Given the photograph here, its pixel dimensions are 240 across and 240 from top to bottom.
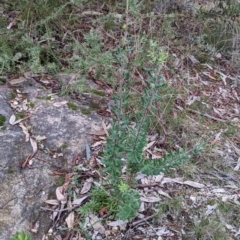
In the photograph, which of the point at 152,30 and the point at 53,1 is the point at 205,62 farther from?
the point at 53,1

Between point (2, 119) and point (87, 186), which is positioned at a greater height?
point (2, 119)

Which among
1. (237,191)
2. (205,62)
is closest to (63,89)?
(237,191)

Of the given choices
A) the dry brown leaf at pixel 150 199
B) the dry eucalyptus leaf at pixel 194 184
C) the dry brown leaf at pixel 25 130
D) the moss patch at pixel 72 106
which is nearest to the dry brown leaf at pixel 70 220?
the dry brown leaf at pixel 150 199

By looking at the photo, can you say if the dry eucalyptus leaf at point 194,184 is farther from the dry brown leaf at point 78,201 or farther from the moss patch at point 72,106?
the moss patch at point 72,106

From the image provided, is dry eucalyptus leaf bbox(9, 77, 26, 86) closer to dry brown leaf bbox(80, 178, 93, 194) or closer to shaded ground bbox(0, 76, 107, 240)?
shaded ground bbox(0, 76, 107, 240)

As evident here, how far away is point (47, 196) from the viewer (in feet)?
6.46

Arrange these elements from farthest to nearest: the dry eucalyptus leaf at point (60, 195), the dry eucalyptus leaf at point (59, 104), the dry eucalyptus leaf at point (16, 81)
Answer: the dry eucalyptus leaf at point (16, 81), the dry eucalyptus leaf at point (59, 104), the dry eucalyptus leaf at point (60, 195)

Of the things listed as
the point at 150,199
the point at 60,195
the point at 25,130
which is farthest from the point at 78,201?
the point at 25,130

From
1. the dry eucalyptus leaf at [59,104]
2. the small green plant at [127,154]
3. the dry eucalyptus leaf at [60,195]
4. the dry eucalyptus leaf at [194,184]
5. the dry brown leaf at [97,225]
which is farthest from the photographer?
the dry eucalyptus leaf at [59,104]

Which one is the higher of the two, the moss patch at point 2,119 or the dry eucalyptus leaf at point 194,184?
the moss patch at point 2,119

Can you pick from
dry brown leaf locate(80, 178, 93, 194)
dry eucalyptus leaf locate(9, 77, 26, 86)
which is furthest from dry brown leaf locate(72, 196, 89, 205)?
dry eucalyptus leaf locate(9, 77, 26, 86)

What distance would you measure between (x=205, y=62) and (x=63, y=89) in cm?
145

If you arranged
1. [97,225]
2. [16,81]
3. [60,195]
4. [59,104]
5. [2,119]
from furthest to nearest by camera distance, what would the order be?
[16,81] → [59,104] → [2,119] → [60,195] → [97,225]

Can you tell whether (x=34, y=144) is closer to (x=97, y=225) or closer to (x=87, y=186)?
(x=87, y=186)
